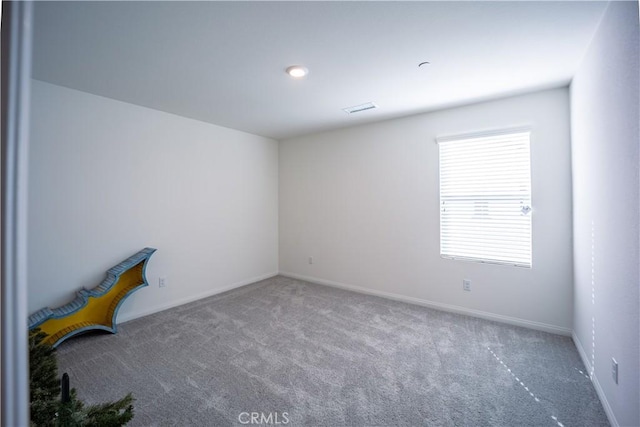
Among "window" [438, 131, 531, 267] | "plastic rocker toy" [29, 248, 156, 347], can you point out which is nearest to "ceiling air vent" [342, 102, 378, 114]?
"window" [438, 131, 531, 267]

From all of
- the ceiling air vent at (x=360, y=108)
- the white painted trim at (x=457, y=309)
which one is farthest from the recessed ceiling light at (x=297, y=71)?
the white painted trim at (x=457, y=309)

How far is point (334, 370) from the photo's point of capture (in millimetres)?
2264

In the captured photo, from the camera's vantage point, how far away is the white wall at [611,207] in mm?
1433

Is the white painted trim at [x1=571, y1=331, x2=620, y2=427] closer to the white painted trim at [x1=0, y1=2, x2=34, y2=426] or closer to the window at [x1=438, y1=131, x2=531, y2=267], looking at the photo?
the window at [x1=438, y1=131, x2=531, y2=267]

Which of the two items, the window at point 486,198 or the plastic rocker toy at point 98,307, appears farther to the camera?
the window at point 486,198

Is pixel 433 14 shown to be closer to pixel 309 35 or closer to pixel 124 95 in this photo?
pixel 309 35

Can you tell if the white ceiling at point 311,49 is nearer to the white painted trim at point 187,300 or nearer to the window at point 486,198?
the window at point 486,198

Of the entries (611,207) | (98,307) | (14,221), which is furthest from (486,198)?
(98,307)

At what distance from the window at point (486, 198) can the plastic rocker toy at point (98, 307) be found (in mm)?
3436

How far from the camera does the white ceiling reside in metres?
1.68

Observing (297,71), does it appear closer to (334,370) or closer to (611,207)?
(611,207)

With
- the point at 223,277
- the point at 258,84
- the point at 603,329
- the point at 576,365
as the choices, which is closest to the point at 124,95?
the point at 258,84

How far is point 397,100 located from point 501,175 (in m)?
1.36

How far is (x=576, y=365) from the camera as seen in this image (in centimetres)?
228
